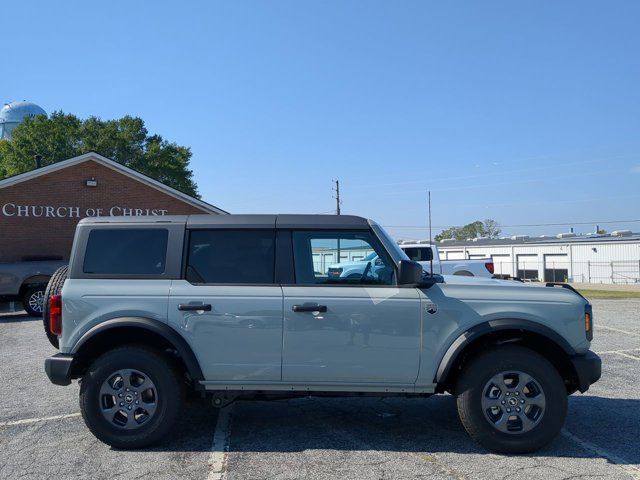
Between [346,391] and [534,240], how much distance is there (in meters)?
54.0

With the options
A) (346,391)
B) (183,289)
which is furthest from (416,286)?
(183,289)

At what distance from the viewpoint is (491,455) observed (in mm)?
4551

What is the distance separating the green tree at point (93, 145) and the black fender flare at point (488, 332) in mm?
40371

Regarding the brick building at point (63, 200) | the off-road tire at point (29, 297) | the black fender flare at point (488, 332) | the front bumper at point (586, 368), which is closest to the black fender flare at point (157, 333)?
the black fender flare at point (488, 332)

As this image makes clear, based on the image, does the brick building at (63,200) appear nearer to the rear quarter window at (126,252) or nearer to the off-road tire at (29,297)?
the off-road tire at (29,297)

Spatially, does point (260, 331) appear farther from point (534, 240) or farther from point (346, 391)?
point (534, 240)

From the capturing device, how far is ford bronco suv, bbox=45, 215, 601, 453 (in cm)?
459

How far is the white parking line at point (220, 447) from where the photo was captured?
418 cm

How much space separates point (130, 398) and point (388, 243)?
102 inches

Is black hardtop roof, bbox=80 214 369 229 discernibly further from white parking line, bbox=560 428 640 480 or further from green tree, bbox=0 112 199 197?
green tree, bbox=0 112 199 197

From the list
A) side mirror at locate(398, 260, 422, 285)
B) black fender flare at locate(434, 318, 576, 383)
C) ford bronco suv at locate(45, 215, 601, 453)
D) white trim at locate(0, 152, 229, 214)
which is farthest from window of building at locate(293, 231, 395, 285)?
white trim at locate(0, 152, 229, 214)

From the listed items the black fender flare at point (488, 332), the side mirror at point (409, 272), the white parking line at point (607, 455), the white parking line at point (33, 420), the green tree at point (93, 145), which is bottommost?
the white parking line at point (607, 455)

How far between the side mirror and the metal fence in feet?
128

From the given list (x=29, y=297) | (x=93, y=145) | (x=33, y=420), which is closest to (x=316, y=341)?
(x=33, y=420)
